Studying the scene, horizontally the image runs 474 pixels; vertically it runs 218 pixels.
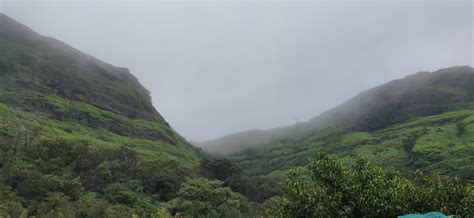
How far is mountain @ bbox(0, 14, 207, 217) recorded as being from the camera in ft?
230

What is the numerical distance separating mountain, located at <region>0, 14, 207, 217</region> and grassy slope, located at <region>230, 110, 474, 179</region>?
1896 inches

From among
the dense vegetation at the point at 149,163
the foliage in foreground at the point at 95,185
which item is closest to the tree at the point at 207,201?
the foliage in foreground at the point at 95,185

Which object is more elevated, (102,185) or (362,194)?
(362,194)

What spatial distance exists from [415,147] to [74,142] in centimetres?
10463

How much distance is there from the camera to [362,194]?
20812 mm

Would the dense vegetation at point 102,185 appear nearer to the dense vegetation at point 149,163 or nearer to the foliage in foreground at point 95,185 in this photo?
the foliage in foreground at point 95,185

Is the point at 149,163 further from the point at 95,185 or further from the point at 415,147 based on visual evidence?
the point at 415,147

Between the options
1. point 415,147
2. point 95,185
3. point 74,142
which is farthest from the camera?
point 415,147

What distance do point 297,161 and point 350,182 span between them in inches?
6385

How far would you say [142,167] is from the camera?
9288 cm

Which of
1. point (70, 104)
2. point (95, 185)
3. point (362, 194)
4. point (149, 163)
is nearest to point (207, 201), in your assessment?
point (95, 185)

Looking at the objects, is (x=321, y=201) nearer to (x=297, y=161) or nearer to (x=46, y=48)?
(x=297, y=161)

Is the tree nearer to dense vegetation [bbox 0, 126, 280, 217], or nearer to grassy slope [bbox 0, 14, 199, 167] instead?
dense vegetation [bbox 0, 126, 280, 217]

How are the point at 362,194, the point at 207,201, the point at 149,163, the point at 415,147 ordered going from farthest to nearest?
the point at 415,147 → the point at 149,163 → the point at 207,201 → the point at 362,194
